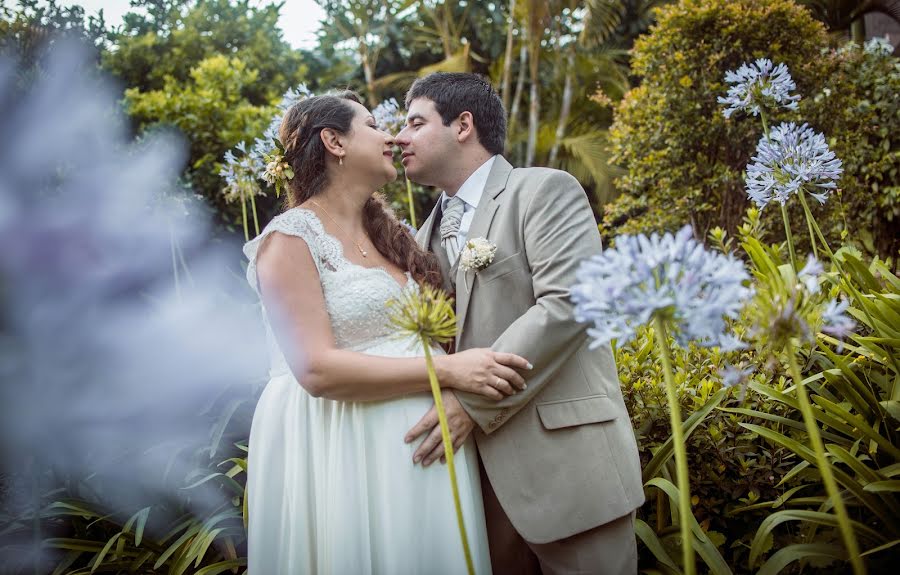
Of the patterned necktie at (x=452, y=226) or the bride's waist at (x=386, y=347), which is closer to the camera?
the bride's waist at (x=386, y=347)

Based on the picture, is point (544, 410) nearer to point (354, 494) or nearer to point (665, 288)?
point (354, 494)

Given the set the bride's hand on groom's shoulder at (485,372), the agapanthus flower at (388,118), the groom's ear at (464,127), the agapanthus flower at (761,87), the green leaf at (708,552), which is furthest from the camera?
the agapanthus flower at (388,118)

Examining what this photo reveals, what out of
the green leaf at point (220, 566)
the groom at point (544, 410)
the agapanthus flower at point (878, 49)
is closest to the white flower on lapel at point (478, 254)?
the groom at point (544, 410)

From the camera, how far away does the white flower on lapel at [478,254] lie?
218 cm

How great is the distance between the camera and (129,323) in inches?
189

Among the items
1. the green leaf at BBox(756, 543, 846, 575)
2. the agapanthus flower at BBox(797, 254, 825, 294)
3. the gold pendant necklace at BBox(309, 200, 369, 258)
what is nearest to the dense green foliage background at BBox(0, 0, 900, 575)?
the green leaf at BBox(756, 543, 846, 575)

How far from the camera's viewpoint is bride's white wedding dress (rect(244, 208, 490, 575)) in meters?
2.06

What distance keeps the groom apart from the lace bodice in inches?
10.7

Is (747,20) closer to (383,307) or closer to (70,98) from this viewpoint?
(383,307)

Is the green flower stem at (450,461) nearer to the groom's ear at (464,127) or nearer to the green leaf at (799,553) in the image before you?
the green leaf at (799,553)

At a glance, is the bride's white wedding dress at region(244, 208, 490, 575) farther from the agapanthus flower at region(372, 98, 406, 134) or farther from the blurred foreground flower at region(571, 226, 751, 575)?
the agapanthus flower at region(372, 98, 406, 134)

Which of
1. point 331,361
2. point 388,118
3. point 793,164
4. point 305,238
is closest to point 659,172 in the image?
point 388,118

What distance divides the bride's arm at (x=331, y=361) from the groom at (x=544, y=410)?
6cm

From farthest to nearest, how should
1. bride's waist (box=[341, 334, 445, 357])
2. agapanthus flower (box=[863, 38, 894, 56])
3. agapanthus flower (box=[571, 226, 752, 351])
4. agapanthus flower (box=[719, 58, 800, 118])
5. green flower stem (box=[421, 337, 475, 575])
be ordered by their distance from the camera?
agapanthus flower (box=[863, 38, 894, 56]) < agapanthus flower (box=[719, 58, 800, 118]) < bride's waist (box=[341, 334, 445, 357]) < green flower stem (box=[421, 337, 475, 575]) < agapanthus flower (box=[571, 226, 752, 351])
